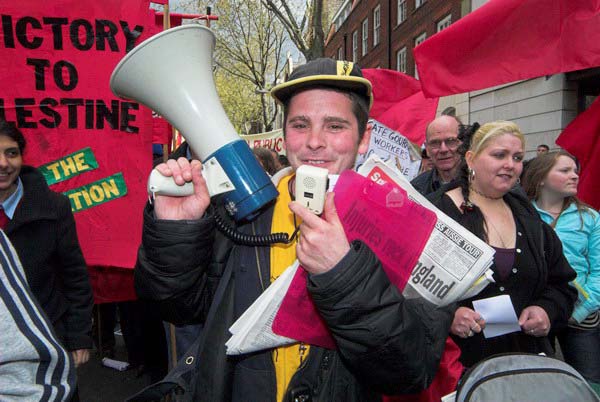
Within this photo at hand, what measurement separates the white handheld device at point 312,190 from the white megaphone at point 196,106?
298mm

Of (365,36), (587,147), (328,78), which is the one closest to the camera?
(328,78)

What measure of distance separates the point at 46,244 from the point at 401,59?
19666 millimetres

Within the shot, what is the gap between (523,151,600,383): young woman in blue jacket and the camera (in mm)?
3193

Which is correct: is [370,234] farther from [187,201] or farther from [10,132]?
[10,132]

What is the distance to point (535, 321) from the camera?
2.33 meters

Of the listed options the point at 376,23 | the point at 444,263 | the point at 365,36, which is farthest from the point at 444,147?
the point at 365,36

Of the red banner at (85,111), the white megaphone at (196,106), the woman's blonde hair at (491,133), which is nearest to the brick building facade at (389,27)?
the woman's blonde hair at (491,133)

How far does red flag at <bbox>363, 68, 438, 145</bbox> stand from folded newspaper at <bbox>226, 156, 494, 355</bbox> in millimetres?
4271

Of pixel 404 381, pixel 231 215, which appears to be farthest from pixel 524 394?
pixel 231 215

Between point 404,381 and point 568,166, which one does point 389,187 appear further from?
point 568,166

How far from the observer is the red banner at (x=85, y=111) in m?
2.88

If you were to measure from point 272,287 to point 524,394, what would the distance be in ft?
2.40

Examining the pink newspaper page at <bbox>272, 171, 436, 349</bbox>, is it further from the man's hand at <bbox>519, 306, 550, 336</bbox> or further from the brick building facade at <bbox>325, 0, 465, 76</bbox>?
the brick building facade at <bbox>325, 0, 465, 76</bbox>

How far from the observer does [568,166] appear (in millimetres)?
3619
